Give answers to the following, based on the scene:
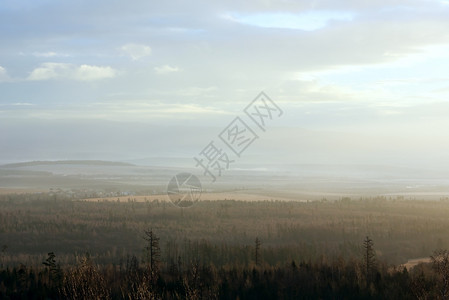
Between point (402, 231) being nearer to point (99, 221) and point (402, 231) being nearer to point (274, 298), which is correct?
point (99, 221)

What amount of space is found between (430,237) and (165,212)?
80.1 feet

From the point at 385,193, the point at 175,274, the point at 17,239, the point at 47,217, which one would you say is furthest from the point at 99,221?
the point at 385,193

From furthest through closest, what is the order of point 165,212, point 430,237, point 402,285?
1. point 165,212
2. point 430,237
3. point 402,285

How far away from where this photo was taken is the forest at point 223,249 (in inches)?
908

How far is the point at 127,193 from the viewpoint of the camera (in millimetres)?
91625

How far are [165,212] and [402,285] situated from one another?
3775 cm

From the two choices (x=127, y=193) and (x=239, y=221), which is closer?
(x=239, y=221)

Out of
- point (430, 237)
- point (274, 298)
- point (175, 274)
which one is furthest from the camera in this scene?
point (430, 237)

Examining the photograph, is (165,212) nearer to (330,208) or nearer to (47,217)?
(47,217)

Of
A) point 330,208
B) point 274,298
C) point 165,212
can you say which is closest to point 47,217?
point 165,212

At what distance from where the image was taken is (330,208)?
63594 mm

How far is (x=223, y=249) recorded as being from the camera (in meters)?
37.9

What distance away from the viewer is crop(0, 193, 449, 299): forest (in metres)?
23.1

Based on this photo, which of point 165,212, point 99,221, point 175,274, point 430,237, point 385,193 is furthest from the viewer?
point 385,193
